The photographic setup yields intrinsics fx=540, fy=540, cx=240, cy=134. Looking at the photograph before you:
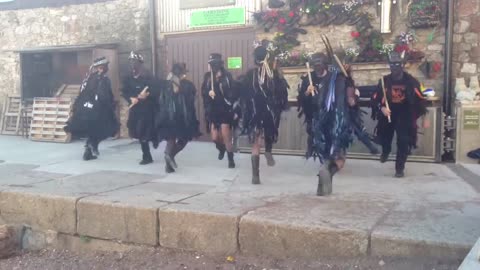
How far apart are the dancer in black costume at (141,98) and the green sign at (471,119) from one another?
4.63m

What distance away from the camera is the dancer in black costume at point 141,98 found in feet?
26.5

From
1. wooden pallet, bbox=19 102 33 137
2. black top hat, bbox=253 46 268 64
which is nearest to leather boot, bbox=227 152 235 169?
black top hat, bbox=253 46 268 64

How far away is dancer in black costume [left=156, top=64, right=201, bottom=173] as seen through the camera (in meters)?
7.64

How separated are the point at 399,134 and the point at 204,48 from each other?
5056 mm

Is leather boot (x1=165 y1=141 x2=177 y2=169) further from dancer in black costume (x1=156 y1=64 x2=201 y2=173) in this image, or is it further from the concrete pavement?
the concrete pavement

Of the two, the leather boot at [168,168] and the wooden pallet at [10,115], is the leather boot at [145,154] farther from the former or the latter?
the wooden pallet at [10,115]

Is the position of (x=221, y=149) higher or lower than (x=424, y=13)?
lower

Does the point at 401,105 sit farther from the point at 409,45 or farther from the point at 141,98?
the point at 141,98

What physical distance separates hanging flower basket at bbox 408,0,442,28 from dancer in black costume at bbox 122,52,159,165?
4268 mm

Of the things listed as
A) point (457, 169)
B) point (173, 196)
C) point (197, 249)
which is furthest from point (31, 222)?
point (457, 169)

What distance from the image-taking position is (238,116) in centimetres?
741

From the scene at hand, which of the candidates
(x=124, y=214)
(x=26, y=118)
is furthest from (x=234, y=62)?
(x=124, y=214)

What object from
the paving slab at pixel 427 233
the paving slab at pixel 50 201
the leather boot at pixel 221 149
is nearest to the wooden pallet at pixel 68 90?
the leather boot at pixel 221 149

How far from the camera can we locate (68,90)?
12.4 metres
